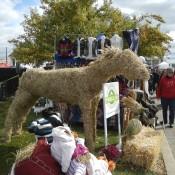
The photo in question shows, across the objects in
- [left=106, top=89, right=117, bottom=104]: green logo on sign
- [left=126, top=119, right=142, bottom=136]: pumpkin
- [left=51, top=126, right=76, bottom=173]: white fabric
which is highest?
[left=106, top=89, right=117, bottom=104]: green logo on sign

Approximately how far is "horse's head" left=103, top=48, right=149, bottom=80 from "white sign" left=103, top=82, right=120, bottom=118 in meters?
0.42

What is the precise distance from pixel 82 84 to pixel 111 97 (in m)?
0.58

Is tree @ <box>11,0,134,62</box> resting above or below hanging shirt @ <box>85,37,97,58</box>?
above

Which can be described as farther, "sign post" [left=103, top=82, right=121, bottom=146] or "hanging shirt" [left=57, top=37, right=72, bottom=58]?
"hanging shirt" [left=57, top=37, right=72, bottom=58]

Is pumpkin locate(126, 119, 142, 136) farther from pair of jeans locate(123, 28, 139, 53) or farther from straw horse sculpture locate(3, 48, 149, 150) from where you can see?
pair of jeans locate(123, 28, 139, 53)

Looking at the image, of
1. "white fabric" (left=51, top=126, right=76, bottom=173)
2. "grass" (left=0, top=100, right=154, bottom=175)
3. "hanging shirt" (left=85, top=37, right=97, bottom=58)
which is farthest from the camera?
"hanging shirt" (left=85, top=37, right=97, bottom=58)

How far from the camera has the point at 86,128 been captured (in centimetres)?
897

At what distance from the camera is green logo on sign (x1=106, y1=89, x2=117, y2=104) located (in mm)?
8914

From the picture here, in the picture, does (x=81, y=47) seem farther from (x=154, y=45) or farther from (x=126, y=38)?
(x=154, y=45)

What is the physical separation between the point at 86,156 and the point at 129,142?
399cm

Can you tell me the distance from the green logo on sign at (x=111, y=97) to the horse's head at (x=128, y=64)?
531mm

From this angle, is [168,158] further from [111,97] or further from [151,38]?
[151,38]

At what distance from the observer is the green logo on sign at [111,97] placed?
8.91m

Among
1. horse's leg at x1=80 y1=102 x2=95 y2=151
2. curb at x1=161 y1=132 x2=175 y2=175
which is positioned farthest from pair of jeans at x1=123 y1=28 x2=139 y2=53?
horse's leg at x1=80 y1=102 x2=95 y2=151
